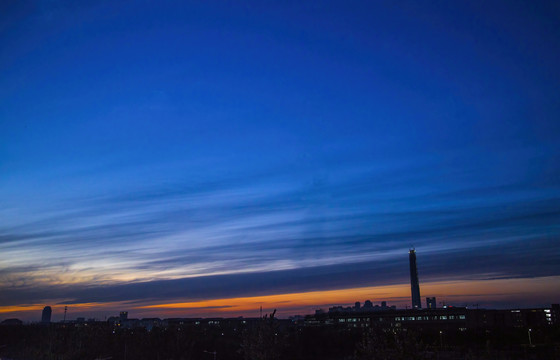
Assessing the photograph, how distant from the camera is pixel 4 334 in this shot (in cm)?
11462

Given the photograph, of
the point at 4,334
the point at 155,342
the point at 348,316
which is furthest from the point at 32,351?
the point at 348,316

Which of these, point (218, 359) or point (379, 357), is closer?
point (379, 357)

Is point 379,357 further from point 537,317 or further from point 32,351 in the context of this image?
point 537,317

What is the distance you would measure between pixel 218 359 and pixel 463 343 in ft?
150

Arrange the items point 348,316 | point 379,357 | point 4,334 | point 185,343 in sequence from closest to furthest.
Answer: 1. point 379,357
2. point 185,343
3. point 4,334
4. point 348,316

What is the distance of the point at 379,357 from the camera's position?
37.5 meters

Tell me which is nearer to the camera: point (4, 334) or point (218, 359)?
point (218, 359)

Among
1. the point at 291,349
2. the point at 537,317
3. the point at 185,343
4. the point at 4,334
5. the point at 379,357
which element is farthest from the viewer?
the point at 537,317

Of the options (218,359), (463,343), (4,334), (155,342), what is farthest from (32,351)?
(463,343)

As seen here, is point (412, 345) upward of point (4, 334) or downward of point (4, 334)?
upward

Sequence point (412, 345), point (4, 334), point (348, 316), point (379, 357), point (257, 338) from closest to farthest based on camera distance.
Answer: point (412, 345) → point (379, 357) → point (257, 338) → point (4, 334) → point (348, 316)

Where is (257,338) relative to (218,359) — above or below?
above

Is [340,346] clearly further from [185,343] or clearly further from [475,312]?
[475,312]

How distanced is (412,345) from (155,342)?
58458mm
